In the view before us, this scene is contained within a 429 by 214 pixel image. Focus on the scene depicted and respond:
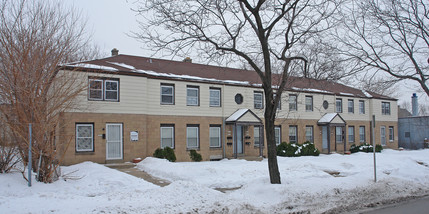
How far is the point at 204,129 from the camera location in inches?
861

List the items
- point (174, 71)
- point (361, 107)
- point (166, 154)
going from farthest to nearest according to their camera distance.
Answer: point (361, 107) < point (174, 71) < point (166, 154)

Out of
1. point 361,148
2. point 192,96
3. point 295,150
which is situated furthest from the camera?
point 361,148

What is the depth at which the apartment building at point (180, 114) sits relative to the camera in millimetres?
17531

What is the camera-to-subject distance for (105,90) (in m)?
18.2

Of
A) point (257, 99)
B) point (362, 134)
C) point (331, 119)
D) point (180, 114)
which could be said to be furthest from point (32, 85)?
point (362, 134)

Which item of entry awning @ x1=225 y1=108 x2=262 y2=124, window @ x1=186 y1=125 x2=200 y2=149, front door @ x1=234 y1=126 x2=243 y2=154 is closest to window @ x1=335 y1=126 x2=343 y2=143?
entry awning @ x1=225 y1=108 x2=262 y2=124

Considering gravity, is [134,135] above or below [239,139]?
above

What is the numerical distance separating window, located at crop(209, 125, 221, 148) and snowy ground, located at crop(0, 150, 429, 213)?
6.79m

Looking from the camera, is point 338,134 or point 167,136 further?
point 338,134

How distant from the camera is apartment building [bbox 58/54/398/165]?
17531 millimetres

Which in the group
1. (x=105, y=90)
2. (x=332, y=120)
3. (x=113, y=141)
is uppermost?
(x=105, y=90)

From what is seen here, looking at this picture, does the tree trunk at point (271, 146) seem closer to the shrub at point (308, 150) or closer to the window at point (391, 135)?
the shrub at point (308, 150)

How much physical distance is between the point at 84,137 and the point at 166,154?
4.46 meters

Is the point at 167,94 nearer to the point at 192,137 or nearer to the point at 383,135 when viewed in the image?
the point at 192,137
